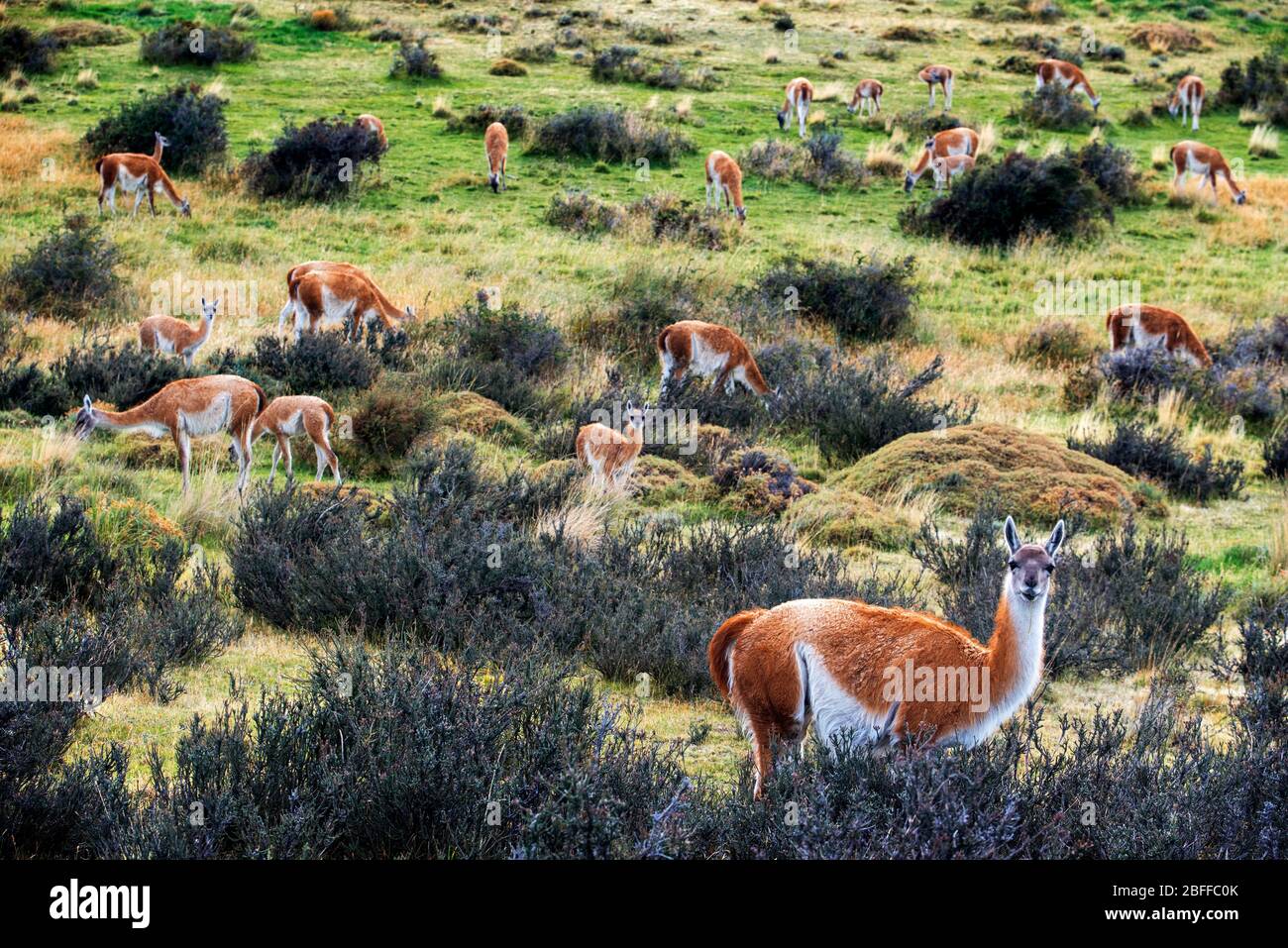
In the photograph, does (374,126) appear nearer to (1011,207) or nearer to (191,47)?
(191,47)

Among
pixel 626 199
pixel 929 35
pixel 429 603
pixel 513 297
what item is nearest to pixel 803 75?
A: pixel 929 35

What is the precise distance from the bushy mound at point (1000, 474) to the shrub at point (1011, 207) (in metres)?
11.2

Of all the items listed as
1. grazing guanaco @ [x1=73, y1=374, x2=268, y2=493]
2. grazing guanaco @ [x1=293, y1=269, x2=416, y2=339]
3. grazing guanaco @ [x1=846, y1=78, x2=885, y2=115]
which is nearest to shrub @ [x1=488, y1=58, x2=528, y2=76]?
grazing guanaco @ [x1=846, y1=78, x2=885, y2=115]

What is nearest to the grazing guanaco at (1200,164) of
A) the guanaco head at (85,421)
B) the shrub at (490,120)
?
the shrub at (490,120)

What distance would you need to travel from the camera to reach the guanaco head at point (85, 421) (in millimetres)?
11438

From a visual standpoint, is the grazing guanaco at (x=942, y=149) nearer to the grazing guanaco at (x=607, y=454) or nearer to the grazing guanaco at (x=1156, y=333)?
the grazing guanaco at (x=1156, y=333)

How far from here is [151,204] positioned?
20.8 m

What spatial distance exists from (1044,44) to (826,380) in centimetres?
2724

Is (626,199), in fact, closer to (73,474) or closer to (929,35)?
(73,474)

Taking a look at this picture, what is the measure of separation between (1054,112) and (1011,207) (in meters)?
8.51

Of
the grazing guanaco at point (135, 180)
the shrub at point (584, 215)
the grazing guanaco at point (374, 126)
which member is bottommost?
the shrub at point (584, 215)

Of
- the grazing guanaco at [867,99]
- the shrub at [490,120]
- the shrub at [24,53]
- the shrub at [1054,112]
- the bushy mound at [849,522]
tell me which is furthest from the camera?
the grazing guanaco at [867,99]

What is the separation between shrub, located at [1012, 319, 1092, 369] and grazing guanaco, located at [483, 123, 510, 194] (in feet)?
32.0

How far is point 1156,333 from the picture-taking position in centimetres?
1694
